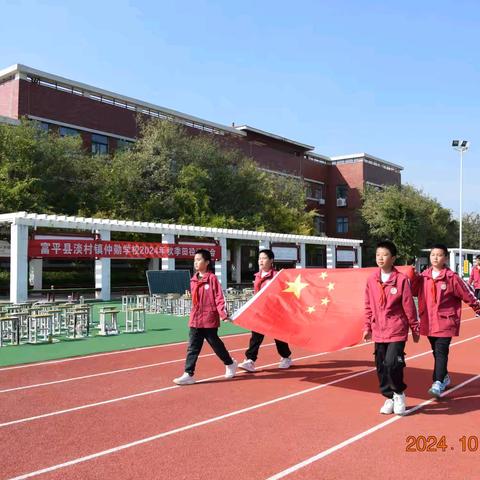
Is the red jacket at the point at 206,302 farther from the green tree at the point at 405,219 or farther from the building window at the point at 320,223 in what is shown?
the building window at the point at 320,223

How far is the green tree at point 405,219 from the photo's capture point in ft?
146

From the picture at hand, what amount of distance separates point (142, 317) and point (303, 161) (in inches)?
1648

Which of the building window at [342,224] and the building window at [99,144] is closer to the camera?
the building window at [99,144]

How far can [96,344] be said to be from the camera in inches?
443

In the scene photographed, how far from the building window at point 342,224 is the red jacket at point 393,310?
167ft

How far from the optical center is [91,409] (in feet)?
19.7

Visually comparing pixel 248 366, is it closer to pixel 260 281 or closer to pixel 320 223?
pixel 260 281

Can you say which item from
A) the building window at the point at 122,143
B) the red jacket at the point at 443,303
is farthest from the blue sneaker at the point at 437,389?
the building window at the point at 122,143

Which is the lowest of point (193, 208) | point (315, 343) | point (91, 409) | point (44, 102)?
point (91, 409)

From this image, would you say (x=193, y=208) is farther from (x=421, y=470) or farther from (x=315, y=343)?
(x=421, y=470)

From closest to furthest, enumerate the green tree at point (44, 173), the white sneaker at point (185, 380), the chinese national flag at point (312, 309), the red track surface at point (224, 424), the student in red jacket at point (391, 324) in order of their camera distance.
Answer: the red track surface at point (224, 424) → the student in red jacket at point (391, 324) → the chinese national flag at point (312, 309) → the white sneaker at point (185, 380) → the green tree at point (44, 173)

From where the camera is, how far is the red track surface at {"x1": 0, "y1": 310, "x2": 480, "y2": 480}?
168 inches

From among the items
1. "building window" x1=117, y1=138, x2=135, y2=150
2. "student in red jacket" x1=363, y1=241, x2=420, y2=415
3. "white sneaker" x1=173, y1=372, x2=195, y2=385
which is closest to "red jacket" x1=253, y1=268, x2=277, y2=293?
"white sneaker" x1=173, y1=372, x2=195, y2=385

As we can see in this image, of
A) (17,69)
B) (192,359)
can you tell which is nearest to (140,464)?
(192,359)
